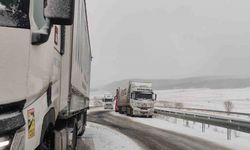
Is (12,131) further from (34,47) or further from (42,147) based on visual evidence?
(42,147)

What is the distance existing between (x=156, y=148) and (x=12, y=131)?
12.8 metres

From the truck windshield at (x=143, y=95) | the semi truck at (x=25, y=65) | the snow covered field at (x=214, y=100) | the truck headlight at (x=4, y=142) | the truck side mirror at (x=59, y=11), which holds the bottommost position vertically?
the snow covered field at (x=214, y=100)

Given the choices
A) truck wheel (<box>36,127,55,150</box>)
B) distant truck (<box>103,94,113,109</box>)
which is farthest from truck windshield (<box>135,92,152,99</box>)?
truck wheel (<box>36,127,55,150</box>)

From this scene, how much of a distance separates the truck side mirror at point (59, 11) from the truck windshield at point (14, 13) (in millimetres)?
162

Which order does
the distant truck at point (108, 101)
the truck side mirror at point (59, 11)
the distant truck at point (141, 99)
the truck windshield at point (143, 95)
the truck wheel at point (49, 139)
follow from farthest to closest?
the distant truck at point (108, 101), the truck windshield at point (143, 95), the distant truck at point (141, 99), the truck wheel at point (49, 139), the truck side mirror at point (59, 11)

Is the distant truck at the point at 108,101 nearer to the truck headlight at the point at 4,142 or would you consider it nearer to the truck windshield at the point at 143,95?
the truck windshield at the point at 143,95

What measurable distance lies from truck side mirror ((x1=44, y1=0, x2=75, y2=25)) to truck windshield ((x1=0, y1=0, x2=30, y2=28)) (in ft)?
0.53

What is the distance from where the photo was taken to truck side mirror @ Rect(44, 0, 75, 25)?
3268 millimetres

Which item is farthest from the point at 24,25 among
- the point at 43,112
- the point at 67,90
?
the point at 67,90

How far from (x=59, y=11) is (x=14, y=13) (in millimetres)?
343

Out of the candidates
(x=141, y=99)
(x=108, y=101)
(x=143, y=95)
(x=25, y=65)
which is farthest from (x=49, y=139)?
Result: (x=108, y=101)

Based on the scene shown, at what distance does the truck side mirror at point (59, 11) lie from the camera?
3268mm

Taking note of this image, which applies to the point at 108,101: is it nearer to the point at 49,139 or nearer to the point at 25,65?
the point at 49,139

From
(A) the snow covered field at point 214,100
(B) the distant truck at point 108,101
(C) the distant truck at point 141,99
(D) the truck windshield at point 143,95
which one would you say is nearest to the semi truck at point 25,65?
(C) the distant truck at point 141,99
